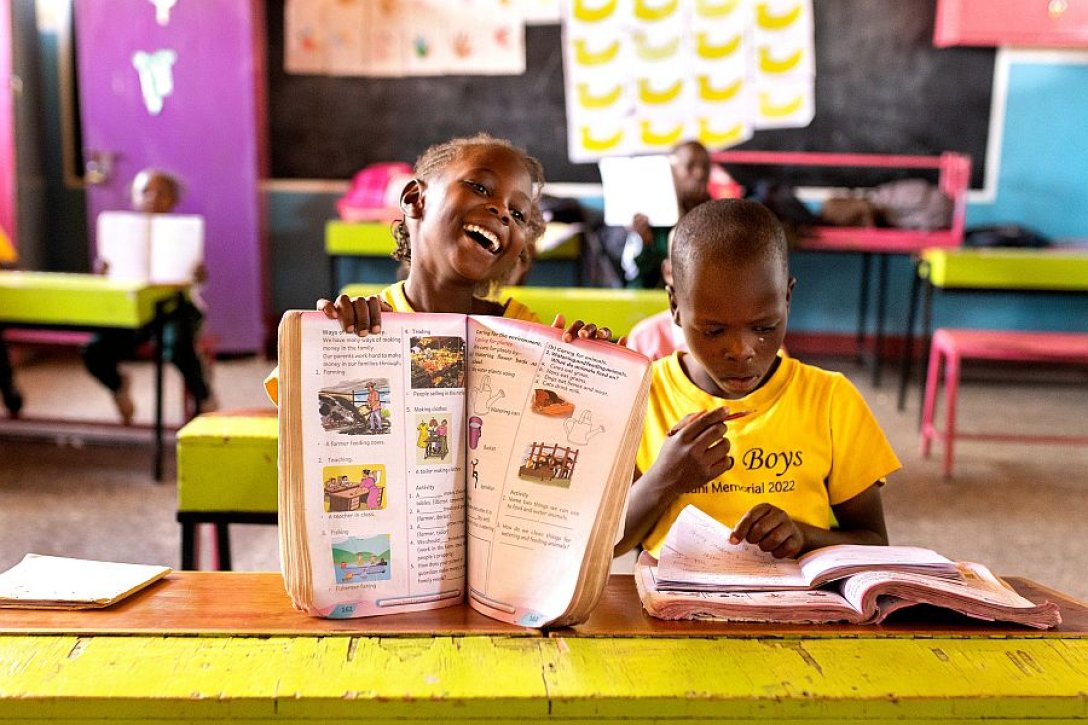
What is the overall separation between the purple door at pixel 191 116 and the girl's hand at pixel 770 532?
477 centimetres

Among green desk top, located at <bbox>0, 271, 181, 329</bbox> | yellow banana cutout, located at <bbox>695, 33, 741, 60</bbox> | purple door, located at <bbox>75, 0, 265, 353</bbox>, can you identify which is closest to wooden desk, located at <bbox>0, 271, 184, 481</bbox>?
green desk top, located at <bbox>0, 271, 181, 329</bbox>

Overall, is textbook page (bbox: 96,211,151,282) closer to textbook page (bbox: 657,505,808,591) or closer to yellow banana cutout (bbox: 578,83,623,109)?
yellow banana cutout (bbox: 578,83,623,109)

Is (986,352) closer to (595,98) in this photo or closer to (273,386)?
A: (595,98)

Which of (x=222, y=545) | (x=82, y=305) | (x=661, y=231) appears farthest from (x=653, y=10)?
(x=222, y=545)

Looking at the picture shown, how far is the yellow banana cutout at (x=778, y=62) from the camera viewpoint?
558 centimetres

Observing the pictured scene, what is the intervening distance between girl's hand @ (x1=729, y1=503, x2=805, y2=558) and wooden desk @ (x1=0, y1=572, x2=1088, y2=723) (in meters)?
0.19

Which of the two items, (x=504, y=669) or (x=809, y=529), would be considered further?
(x=809, y=529)

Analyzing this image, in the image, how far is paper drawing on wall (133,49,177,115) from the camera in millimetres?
5324

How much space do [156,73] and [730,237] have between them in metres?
4.93

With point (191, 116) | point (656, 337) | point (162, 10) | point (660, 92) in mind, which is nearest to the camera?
point (656, 337)

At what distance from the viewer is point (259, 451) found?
5.34 feet

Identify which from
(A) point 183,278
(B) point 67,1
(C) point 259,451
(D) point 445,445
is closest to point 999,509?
(C) point 259,451

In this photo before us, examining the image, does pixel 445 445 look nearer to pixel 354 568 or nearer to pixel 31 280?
pixel 354 568

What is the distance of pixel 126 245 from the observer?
4.08 m
